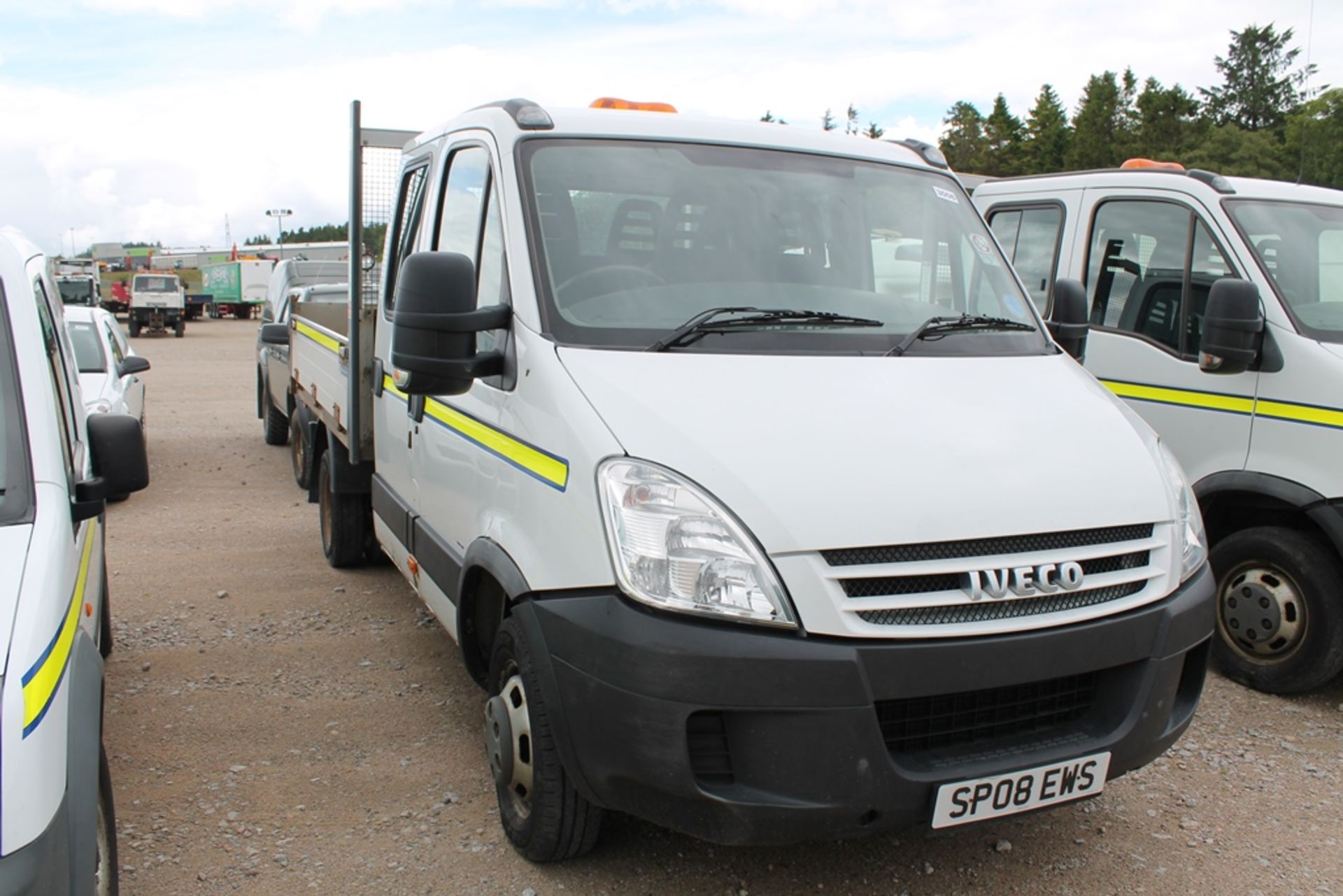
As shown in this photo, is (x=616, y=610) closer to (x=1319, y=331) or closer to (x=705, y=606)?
(x=705, y=606)

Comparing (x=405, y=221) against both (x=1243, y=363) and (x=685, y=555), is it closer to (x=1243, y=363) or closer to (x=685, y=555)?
(x=685, y=555)

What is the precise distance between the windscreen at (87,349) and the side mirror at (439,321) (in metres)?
7.31

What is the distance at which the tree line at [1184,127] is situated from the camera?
179 ft

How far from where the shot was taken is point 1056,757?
2809 millimetres

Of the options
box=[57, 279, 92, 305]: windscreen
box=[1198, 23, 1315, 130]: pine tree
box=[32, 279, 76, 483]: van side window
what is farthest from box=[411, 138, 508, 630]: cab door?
box=[1198, 23, 1315, 130]: pine tree

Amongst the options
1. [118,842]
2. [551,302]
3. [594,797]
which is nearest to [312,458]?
[118,842]

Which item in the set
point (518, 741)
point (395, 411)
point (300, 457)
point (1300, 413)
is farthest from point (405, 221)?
point (300, 457)

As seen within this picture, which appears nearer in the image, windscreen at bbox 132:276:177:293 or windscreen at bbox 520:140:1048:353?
windscreen at bbox 520:140:1048:353

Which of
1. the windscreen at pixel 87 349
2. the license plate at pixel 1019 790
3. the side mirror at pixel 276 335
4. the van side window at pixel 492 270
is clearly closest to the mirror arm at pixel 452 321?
the van side window at pixel 492 270

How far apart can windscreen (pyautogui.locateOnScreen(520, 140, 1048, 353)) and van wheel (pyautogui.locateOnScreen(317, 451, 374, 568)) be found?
3.21 m

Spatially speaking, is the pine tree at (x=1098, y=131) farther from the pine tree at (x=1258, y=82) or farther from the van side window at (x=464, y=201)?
the van side window at (x=464, y=201)

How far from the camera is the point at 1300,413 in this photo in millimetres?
4695

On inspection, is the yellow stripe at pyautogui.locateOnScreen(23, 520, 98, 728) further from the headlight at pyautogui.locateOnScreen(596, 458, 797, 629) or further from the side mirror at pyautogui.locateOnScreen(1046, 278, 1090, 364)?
the side mirror at pyautogui.locateOnScreen(1046, 278, 1090, 364)

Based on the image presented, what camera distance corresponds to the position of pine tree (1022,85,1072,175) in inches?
2704
